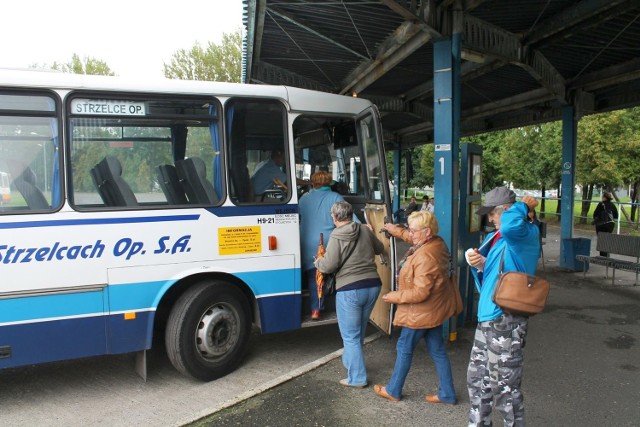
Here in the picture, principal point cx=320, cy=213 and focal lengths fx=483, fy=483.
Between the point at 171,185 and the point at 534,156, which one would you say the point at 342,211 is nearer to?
the point at 171,185

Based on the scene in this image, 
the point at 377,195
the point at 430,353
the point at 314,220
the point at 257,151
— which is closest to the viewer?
the point at 430,353

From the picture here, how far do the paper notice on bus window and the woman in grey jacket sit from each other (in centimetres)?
78

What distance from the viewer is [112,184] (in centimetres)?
443

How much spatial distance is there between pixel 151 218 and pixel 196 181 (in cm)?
58

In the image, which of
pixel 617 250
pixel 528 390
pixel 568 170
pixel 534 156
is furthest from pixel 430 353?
pixel 534 156

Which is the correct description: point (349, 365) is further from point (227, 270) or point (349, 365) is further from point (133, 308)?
point (133, 308)

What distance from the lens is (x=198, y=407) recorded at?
166 inches

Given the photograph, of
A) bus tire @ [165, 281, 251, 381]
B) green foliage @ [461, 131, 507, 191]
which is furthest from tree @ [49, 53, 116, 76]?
bus tire @ [165, 281, 251, 381]

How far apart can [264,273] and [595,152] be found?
1897 cm

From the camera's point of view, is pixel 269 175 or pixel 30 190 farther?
pixel 269 175

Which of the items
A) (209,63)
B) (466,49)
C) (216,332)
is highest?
(209,63)

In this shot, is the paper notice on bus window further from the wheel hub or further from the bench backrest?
the bench backrest

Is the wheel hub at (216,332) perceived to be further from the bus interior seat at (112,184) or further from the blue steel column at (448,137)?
the blue steel column at (448,137)

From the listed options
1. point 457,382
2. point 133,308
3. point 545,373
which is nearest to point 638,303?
point 545,373
